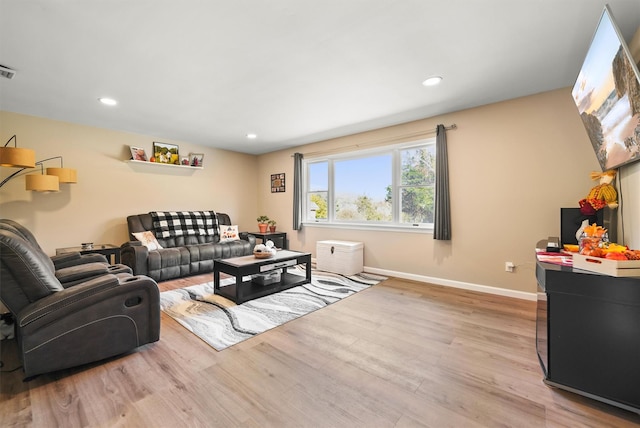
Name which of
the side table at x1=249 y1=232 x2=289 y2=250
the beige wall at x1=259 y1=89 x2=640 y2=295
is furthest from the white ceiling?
the side table at x1=249 y1=232 x2=289 y2=250

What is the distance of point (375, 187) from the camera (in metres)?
4.65

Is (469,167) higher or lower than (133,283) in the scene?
higher

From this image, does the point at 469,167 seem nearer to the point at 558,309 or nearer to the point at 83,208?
the point at 558,309

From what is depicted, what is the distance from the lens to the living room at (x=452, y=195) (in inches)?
111

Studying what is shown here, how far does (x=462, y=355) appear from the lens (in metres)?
2.04

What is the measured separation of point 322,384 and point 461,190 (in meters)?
3.06

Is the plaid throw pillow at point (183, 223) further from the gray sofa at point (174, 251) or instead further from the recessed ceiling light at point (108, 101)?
the recessed ceiling light at point (108, 101)

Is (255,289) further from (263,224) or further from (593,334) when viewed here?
(593,334)

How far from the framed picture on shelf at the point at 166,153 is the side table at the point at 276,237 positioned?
6.63ft

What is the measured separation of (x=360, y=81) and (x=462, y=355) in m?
2.65

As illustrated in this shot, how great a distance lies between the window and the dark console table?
240 cm

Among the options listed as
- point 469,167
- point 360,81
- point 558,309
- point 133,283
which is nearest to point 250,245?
point 133,283

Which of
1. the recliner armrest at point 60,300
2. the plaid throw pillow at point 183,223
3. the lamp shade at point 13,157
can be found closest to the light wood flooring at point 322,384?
the recliner armrest at point 60,300

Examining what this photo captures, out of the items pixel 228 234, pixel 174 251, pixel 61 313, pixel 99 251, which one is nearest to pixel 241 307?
pixel 61 313
